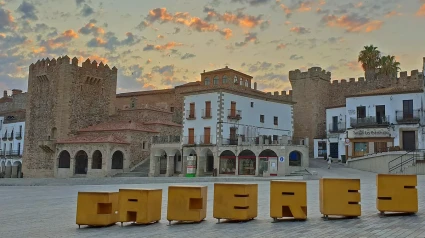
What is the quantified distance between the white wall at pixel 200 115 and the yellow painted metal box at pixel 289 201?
30.2 meters

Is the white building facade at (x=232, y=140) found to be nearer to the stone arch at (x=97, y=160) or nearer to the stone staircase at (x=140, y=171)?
the stone staircase at (x=140, y=171)

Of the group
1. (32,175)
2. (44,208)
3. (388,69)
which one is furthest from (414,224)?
(32,175)

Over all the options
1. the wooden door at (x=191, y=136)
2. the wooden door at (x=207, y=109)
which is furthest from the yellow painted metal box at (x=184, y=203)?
the wooden door at (x=191, y=136)

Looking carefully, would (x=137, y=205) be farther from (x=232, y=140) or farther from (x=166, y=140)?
(x=166, y=140)

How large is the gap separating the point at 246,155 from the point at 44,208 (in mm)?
25666

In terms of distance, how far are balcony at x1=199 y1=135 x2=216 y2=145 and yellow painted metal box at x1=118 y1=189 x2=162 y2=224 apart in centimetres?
3002

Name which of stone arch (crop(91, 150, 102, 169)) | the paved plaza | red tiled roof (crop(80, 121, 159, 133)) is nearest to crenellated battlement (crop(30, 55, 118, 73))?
red tiled roof (crop(80, 121, 159, 133))

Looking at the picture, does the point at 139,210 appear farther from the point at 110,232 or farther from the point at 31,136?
the point at 31,136

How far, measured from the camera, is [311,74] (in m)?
54.9

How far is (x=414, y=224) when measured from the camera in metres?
8.91

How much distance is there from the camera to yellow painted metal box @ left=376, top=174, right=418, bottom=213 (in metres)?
9.95

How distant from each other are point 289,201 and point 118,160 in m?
41.0

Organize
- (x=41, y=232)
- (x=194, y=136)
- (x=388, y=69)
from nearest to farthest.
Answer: (x=41, y=232) < (x=194, y=136) < (x=388, y=69)

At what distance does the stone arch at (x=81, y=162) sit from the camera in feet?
163
